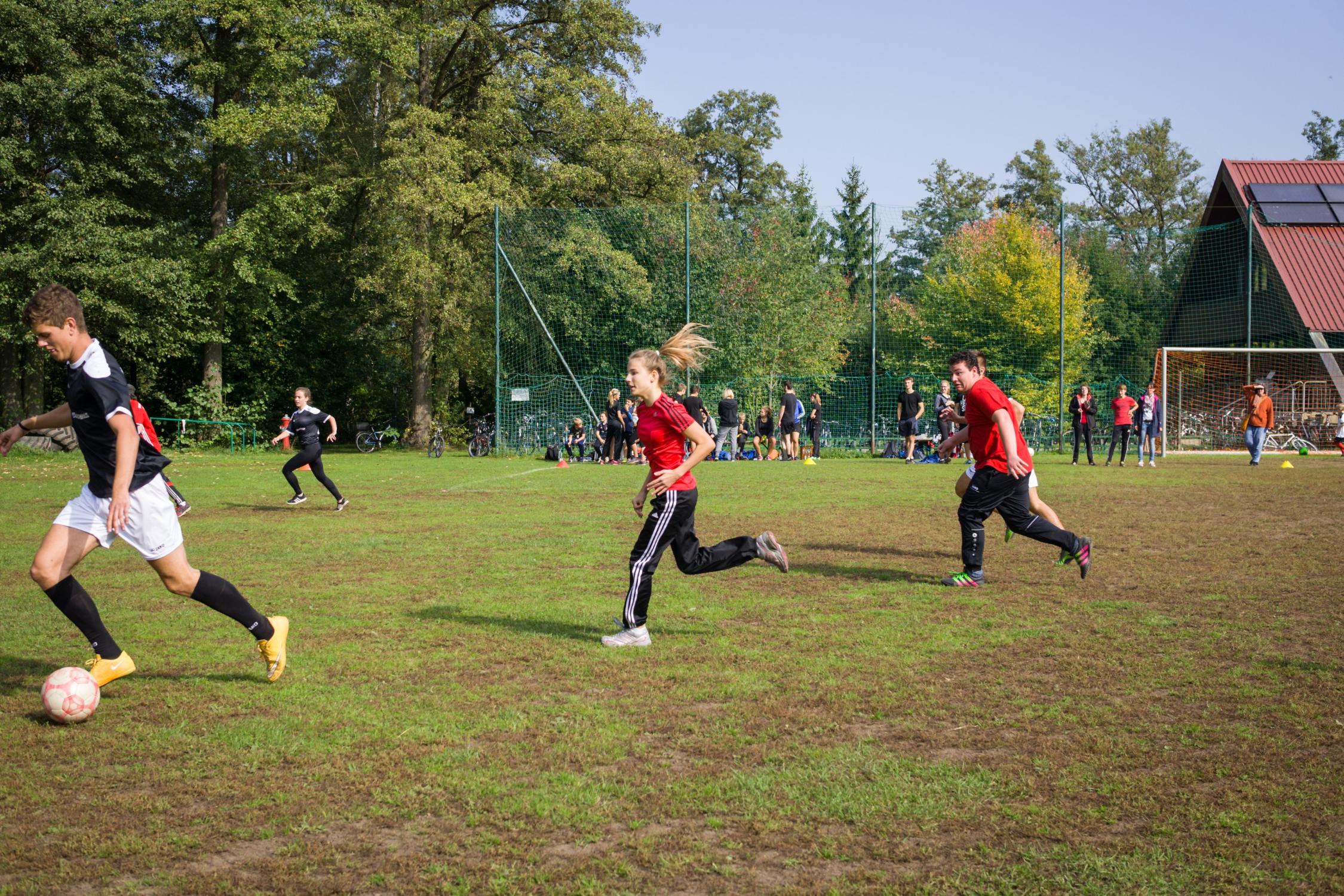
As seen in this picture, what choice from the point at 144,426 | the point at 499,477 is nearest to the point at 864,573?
the point at 144,426

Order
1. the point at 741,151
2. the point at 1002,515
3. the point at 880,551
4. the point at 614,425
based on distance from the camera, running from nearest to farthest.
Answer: the point at 1002,515 < the point at 880,551 < the point at 614,425 < the point at 741,151

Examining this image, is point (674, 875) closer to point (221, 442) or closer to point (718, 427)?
point (718, 427)

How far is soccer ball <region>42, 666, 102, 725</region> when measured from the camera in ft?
16.5

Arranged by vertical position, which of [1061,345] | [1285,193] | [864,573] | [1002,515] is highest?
[1285,193]

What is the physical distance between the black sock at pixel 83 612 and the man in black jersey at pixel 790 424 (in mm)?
22292

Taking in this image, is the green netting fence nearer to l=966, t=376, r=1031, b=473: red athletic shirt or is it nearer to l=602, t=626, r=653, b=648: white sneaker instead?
l=966, t=376, r=1031, b=473: red athletic shirt

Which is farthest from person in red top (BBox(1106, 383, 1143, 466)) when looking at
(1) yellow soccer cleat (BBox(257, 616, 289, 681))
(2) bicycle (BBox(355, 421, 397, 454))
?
(2) bicycle (BBox(355, 421, 397, 454))

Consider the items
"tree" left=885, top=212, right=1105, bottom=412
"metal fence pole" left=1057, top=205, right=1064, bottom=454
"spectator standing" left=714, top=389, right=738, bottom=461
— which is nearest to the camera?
"spectator standing" left=714, top=389, right=738, bottom=461

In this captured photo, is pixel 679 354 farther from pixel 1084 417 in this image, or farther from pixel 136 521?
pixel 1084 417

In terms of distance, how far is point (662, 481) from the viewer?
657cm

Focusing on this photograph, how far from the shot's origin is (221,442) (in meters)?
34.1

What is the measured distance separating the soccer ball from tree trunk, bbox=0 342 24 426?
30.1m

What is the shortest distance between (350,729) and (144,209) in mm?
32734

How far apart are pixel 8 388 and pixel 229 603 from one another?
30.4 meters
